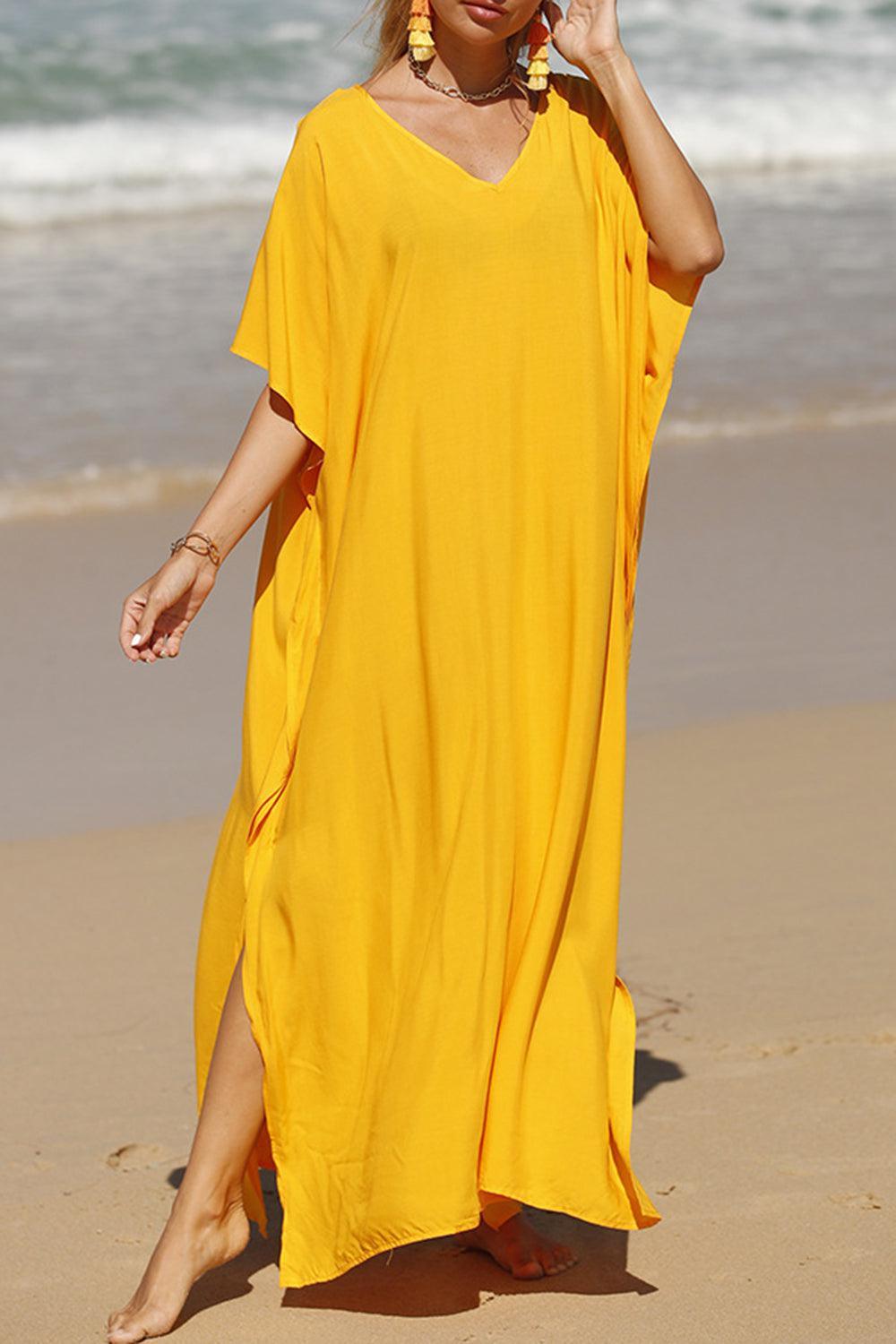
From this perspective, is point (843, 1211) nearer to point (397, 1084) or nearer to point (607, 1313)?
point (607, 1313)

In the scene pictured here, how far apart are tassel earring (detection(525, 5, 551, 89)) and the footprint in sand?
189 cm

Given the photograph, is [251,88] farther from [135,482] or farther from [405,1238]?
[405,1238]

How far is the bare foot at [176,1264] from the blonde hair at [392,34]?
62.3 inches

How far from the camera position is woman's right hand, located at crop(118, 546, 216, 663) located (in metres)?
2.66

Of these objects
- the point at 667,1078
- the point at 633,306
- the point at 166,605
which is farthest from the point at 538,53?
the point at 667,1078

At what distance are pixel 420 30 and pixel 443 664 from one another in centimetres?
81

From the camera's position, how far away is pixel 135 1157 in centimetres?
344

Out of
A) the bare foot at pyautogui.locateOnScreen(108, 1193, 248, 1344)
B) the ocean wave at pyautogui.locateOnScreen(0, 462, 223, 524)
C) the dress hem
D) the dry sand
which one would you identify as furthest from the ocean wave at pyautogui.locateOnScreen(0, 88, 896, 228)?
the dress hem

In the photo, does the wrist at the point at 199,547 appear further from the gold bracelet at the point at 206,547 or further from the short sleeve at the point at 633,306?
the short sleeve at the point at 633,306

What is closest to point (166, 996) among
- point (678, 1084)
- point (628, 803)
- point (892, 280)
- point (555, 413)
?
point (678, 1084)

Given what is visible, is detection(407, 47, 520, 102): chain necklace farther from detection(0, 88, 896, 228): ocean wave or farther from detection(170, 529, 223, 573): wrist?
detection(0, 88, 896, 228): ocean wave

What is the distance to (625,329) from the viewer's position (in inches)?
106

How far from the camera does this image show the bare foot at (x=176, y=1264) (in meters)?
2.77

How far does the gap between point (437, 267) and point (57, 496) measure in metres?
5.08
